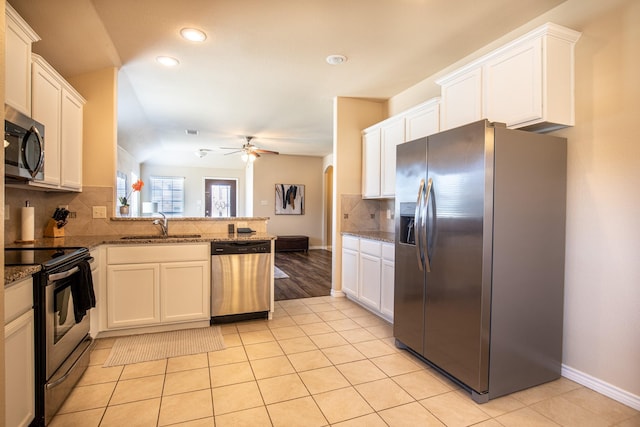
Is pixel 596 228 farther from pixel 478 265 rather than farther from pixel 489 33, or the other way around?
pixel 489 33

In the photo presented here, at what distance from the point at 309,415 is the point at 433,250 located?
1.34m

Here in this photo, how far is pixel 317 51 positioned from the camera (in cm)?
309

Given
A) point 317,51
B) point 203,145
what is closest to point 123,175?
point 203,145

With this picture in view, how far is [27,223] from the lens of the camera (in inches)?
104

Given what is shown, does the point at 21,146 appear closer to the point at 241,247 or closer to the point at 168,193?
the point at 241,247

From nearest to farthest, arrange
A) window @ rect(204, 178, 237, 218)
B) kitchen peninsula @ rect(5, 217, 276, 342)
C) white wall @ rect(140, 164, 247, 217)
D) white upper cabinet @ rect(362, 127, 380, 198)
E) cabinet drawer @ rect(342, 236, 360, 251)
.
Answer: kitchen peninsula @ rect(5, 217, 276, 342), cabinet drawer @ rect(342, 236, 360, 251), white upper cabinet @ rect(362, 127, 380, 198), white wall @ rect(140, 164, 247, 217), window @ rect(204, 178, 237, 218)

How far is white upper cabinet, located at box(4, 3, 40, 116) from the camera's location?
1938 mm

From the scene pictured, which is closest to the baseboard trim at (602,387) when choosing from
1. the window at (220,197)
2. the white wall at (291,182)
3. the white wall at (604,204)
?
the white wall at (604,204)

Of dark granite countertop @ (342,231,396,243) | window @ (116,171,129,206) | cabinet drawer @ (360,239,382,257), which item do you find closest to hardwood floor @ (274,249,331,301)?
dark granite countertop @ (342,231,396,243)

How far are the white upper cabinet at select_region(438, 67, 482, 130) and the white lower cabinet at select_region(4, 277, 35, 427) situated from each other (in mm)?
3083

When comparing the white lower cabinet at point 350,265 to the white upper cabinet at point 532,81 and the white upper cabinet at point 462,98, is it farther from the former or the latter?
the white upper cabinet at point 532,81

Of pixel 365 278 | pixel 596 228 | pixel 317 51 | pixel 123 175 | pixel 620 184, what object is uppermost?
pixel 317 51

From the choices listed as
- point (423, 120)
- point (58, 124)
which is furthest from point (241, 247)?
point (423, 120)

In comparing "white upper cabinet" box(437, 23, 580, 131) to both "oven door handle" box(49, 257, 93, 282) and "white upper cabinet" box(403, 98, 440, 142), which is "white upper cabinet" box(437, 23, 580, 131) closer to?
"white upper cabinet" box(403, 98, 440, 142)
